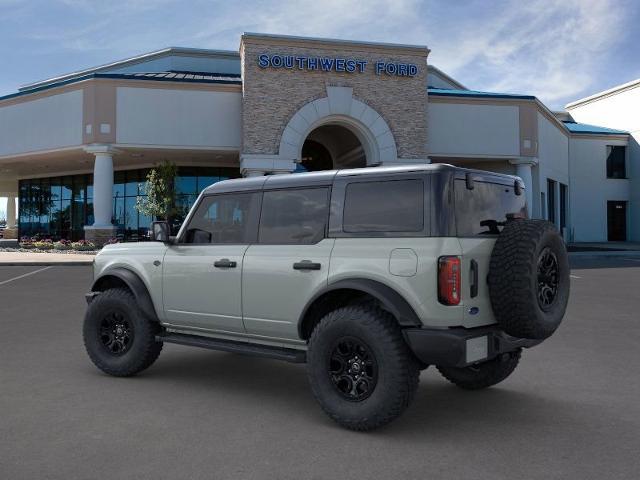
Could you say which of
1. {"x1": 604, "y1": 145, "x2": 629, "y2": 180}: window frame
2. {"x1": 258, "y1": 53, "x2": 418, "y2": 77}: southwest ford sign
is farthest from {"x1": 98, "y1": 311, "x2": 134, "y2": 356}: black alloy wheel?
{"x1": 604, "y1": 145, "x2": 629, "y2": 180}: window frame

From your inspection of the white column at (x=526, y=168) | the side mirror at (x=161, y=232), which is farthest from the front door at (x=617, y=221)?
the side mirror at (x=161, y=232)

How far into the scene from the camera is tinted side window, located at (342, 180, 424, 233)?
4.48m

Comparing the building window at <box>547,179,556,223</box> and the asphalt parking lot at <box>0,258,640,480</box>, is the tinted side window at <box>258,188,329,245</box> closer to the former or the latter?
the asphalt parking lot at <box>0,258,640,480</box>

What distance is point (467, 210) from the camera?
461cm

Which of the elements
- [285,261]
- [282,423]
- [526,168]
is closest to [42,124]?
[526,168]

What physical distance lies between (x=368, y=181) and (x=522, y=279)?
1.41m

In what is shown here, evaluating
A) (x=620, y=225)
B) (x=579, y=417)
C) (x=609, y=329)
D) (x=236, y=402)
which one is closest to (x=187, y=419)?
(x=236, y=402)

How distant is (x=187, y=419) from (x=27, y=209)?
42448mm

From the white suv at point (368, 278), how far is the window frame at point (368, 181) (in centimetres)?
1

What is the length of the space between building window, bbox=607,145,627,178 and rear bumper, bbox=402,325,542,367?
147 ft

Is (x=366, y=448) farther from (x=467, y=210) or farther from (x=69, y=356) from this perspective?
(x=69, y=356)

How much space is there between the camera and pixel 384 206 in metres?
4.66

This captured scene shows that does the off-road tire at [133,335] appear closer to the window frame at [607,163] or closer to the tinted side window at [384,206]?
the tinted side window at [384,206]

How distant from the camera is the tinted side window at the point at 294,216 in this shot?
197 inches
